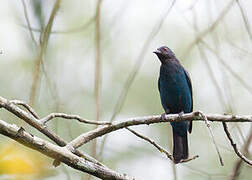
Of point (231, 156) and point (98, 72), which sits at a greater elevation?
point (98, 72)

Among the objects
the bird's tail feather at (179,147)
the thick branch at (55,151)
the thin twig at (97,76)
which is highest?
the thin twig at (97,76)

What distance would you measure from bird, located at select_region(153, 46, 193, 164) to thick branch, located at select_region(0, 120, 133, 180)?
2.84m

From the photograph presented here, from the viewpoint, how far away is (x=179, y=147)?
17.8 ft

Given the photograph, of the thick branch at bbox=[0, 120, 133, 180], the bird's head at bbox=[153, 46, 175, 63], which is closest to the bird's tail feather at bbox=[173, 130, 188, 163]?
the bird's head at bbox=[153, 46, 175, 63]

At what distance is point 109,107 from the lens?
300 inches

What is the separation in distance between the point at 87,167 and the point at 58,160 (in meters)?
0.17

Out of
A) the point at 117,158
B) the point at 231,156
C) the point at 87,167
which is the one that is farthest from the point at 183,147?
the point at 87,167

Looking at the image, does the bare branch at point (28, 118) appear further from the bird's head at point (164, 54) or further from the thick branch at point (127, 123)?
the bird's head at point (164, 54)

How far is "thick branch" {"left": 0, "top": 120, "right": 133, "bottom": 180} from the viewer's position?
2344 millimetres

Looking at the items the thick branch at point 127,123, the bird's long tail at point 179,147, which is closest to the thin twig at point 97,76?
the thick branch at point 127,123

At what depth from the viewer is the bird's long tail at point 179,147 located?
17.3ft

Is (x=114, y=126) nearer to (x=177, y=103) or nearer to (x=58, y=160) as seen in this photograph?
(x=58, y=160)

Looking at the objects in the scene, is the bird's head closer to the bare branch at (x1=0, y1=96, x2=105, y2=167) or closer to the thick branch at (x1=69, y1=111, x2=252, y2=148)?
the thick branch at (x1=69, y1=111, x2=252, y2=148)

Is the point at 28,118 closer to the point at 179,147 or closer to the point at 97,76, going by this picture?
the point at 97,76
